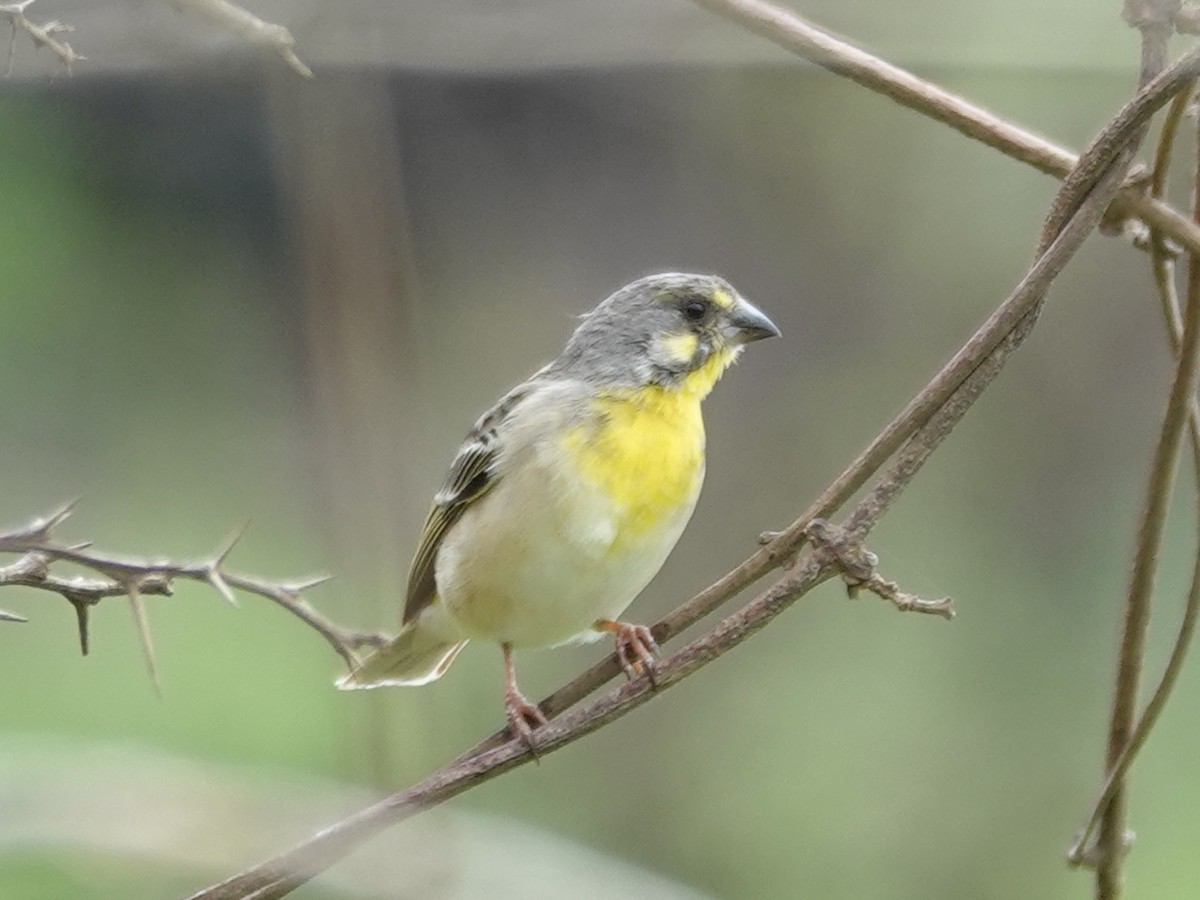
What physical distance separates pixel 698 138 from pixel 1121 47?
143cm

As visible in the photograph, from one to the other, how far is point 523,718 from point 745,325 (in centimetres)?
71

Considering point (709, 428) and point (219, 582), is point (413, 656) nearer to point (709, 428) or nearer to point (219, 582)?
point (219, 582)

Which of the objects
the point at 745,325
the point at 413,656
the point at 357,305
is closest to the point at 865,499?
the point at 357,305

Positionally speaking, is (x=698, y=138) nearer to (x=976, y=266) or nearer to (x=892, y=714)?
(x=976, y=266)

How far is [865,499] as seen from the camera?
36.0 inches

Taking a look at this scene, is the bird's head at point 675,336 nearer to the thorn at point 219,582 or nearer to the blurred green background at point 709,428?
the thorn at point 219,582

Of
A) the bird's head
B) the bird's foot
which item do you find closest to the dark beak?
the bird's head

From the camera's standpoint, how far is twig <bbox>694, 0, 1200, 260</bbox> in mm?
1062

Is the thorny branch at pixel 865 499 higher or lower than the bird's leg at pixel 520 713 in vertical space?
higher

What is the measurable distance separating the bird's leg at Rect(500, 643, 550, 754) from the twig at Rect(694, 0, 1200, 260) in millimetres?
539

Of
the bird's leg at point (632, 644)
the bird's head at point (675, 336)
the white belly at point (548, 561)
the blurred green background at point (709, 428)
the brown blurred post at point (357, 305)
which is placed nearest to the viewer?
the bird's leg at point (632, 644)

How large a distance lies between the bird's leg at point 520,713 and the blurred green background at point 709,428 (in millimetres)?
1213

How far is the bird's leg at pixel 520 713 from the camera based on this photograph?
3.32 ft

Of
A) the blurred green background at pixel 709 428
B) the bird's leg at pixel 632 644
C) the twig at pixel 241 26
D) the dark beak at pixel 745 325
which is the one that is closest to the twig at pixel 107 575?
the bird's leg at pixel 632 644
